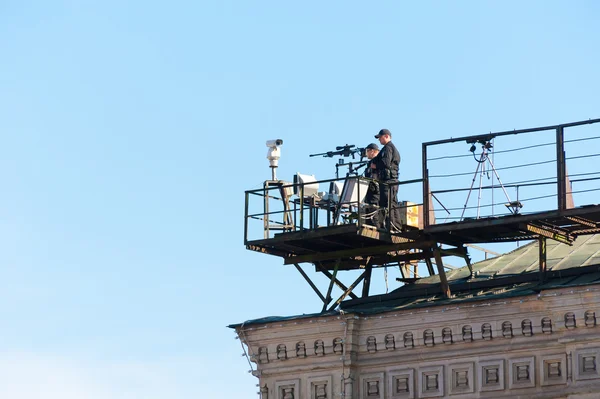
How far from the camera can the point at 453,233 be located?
3080 cm

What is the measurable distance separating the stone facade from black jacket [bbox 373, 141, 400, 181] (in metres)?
2.85

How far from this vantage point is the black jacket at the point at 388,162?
104ft

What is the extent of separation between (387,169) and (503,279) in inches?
122

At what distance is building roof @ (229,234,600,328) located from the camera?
29984 millimetres

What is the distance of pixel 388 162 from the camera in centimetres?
3167

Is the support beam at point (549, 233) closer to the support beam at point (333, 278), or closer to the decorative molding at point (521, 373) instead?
the decorative molding at point (521, 373)

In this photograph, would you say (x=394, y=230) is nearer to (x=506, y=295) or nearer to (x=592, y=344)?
(x=506, y=295)

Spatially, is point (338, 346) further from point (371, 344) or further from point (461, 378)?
point (461, 378)

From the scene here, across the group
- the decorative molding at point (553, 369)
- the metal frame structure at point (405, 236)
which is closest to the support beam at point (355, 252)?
the metal frame structure at point (405, 236)

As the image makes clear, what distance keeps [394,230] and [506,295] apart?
314 cm

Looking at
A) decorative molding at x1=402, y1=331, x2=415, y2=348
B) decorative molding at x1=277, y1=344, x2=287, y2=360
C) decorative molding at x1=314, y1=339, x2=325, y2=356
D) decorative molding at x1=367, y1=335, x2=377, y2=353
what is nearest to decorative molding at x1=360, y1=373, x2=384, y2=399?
decorative molding at x1=367, y1=335, x2=377, y2=353

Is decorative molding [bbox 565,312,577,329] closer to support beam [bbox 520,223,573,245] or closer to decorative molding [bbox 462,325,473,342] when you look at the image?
decorative molding [bbox 462,325,473,342]

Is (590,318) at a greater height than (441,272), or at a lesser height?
lesser

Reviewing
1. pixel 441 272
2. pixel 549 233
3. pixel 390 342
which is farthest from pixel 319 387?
pixel 549 233
